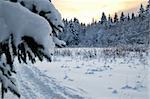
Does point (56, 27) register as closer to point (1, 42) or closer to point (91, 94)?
point (1, 42)

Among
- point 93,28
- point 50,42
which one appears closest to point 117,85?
point 50,42

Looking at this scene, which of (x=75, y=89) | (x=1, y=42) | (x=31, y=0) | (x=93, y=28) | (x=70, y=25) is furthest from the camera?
(x=93, y=28)

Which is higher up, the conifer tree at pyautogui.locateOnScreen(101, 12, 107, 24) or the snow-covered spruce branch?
the conifer tree at pyautogui.locateOnScreen(101, 12, 107, 24)

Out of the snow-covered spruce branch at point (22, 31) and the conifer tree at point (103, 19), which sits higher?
the conifer tree at point (103, 19)

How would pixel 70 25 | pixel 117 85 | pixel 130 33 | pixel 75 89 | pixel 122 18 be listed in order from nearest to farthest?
pixel 75 89, pixel 117 85, pixel 130 33, pixel 70 25, pixel 122 18

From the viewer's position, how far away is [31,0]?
5164mm

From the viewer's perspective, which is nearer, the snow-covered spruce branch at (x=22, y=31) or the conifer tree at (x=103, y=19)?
the snow-covered spruce branch at (x=22, y=31)

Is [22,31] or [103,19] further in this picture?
[103,19]

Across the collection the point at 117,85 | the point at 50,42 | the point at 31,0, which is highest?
the point at 31,0

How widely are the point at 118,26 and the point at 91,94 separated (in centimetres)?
9947

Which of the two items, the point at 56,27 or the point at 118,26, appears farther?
the point at 118,26

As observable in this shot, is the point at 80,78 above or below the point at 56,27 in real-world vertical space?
below

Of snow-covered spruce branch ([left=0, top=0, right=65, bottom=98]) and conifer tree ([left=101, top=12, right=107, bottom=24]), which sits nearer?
snow-covered spruce branch ([left=0, top=0, right=65, bottom=98])

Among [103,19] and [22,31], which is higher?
[103,19]
